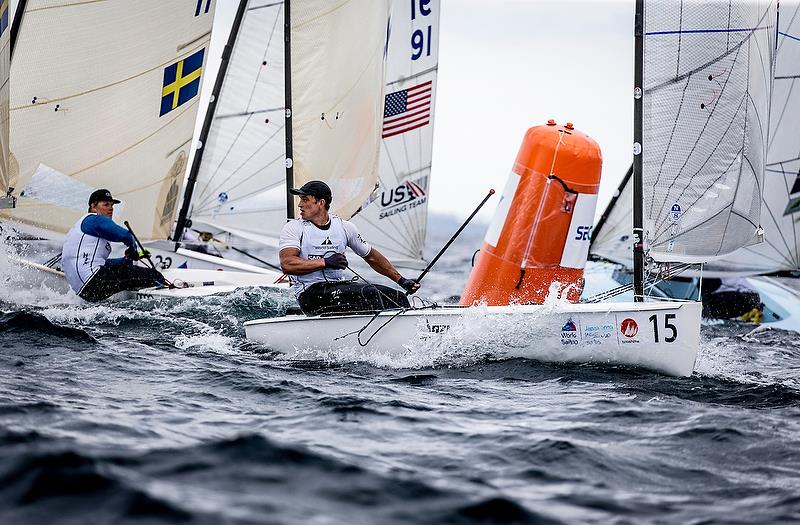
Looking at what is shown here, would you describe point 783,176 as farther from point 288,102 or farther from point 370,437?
point 370,437

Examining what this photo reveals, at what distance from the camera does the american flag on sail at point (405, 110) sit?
12.9 meters

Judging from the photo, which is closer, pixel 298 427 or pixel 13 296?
pixel 298 427

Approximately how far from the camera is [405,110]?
13.0 meters

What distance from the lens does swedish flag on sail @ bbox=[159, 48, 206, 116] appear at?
34.8ft

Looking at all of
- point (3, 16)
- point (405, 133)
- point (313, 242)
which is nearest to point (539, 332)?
point (313, 242)

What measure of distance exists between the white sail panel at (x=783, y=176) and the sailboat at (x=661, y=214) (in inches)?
191

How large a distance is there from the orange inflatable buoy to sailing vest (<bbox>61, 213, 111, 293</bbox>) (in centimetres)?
377

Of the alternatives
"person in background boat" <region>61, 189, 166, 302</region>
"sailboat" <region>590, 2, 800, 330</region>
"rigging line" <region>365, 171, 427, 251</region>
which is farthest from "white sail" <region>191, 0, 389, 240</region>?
"sailboat" <region>590, 2, 800, 330</region>

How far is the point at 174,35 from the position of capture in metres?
10.5

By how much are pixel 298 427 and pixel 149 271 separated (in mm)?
5366

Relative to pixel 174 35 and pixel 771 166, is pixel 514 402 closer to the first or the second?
pixel 174 35

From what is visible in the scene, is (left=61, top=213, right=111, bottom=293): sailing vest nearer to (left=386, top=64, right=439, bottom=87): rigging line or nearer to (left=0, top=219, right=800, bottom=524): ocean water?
(left=0, top=219, right=800, bottom=524): ocean water

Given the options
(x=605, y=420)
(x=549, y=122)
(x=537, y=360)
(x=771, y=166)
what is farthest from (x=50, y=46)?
(x=771, y=166)

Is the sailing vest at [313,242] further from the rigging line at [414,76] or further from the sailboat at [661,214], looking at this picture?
the rigging line at [414,76]
